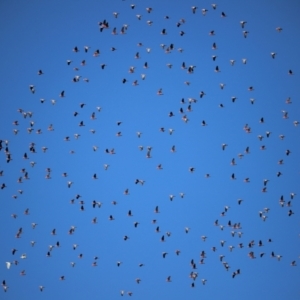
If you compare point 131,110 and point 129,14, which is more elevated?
point 129,14

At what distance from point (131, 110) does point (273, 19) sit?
214 centimetres

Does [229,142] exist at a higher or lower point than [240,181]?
higher

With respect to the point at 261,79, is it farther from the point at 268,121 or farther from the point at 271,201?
the point at 271,201

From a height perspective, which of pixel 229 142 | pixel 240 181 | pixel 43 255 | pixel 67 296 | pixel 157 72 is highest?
pixel 157 72

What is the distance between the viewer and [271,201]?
5.54 meters

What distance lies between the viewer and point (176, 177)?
558cm

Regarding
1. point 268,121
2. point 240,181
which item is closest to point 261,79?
point 268,121

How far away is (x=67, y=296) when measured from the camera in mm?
5473

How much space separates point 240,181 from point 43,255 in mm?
2581

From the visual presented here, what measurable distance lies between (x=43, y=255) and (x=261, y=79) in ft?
11.4

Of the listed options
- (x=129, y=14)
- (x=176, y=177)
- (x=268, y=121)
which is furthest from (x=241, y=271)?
(x=129, y=14)

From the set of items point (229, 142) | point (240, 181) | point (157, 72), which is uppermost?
point (157, 72)

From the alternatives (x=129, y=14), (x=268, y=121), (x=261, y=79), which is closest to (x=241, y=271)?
(x=268, y=121)

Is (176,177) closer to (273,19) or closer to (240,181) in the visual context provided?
(240,181)
